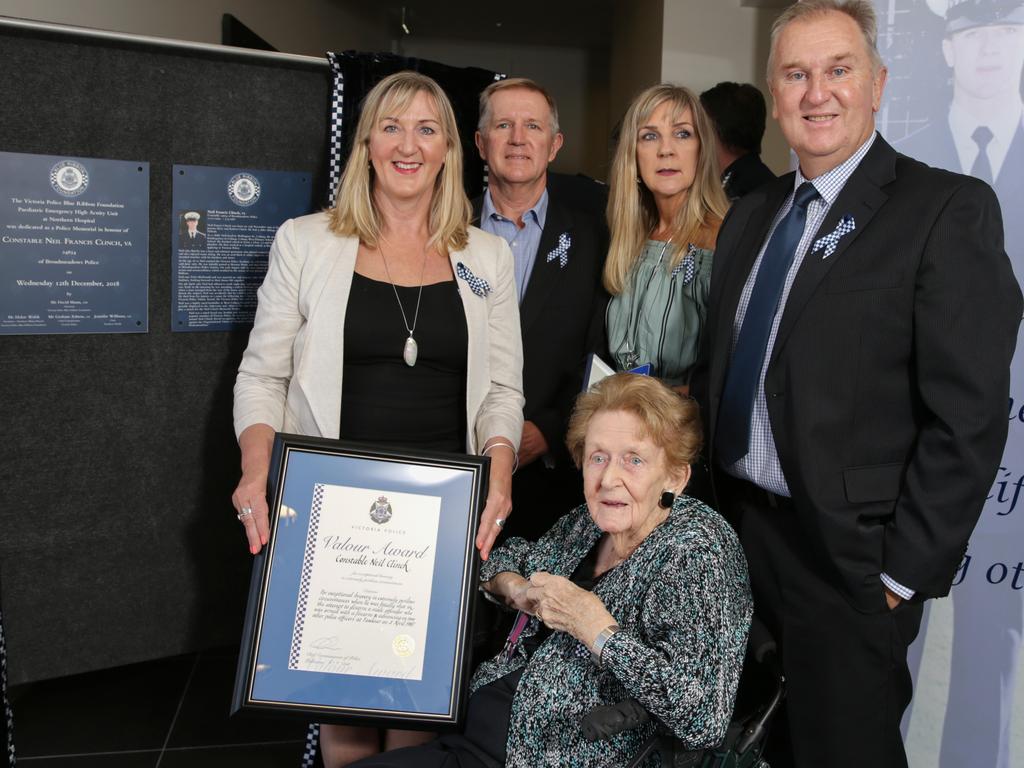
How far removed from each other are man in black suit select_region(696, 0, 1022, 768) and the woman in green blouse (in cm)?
44

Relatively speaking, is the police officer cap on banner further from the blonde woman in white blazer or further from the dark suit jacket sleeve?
the blonde woman in white blazer

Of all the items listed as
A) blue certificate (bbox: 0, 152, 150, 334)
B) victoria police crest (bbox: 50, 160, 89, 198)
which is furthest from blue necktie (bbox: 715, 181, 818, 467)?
victoria police crest (bbox: 50, 160, 89, 198)

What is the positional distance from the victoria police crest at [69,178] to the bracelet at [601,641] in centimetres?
205

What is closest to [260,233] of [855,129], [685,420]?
[685,420]

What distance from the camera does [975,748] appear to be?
8.11 feet

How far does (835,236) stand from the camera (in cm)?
190

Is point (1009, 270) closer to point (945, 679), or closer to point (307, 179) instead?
point (945, 679)

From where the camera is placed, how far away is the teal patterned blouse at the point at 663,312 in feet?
8.31

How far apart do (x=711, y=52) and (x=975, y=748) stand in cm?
582

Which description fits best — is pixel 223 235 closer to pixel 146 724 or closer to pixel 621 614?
pixel 146 724

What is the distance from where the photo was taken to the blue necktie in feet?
6.55

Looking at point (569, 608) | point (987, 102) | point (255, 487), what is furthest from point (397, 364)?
point (987, 102)

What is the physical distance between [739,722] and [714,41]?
6315 mm

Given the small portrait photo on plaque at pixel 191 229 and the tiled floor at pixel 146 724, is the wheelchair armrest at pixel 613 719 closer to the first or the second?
the tiled floor at pixel 146 724
